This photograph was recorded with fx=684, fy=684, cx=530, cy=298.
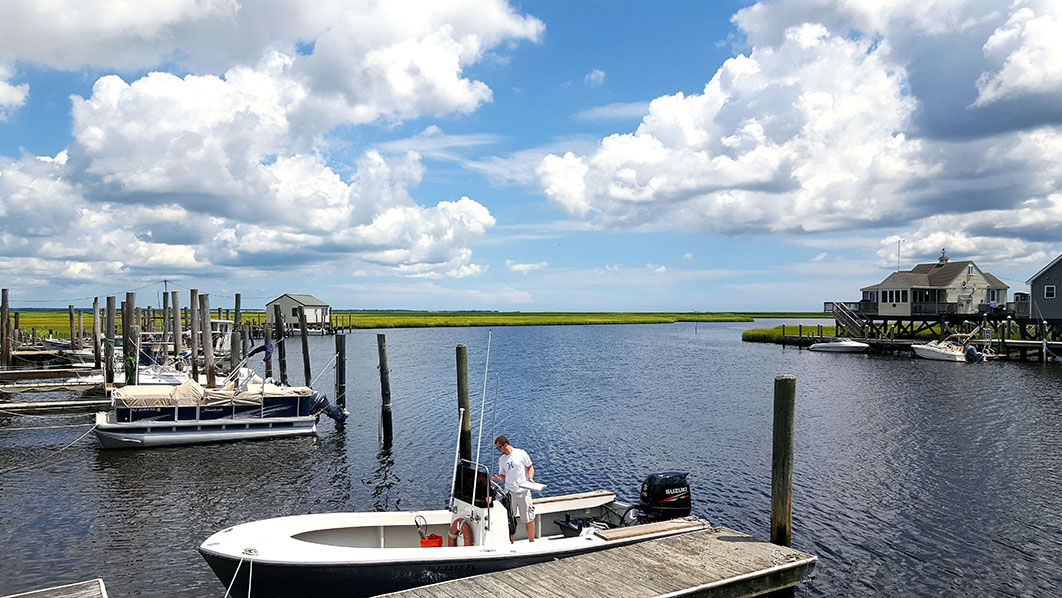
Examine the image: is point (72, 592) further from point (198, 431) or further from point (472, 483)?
point (198, 431)

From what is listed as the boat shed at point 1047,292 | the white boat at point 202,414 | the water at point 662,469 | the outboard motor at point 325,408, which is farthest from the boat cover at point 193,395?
the boat shed at point 1047,292

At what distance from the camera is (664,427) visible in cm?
3098

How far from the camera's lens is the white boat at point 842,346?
69938mm

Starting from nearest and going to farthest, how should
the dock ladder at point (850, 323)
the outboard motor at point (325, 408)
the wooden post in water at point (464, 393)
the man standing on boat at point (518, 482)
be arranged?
the man standing on boat at point (518, 482) < the wooden post in water at point (464, 393) < the outboard motor at point (325, 408) < the dock ladder at point (850, 323)

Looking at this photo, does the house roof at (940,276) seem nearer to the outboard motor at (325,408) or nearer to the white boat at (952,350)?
the white boat at (952,350)

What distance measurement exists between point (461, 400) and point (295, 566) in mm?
9514

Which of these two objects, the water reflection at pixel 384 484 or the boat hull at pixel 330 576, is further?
the water reflection at pixel 384 484

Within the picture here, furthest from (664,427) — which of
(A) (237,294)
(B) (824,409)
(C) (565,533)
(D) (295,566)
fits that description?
(A) (237,294)

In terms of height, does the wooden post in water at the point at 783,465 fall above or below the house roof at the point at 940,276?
below

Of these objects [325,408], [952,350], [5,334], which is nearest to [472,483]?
[325,408]

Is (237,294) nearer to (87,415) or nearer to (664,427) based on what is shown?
(87,415)

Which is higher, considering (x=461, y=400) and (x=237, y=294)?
(x=237, y=294)

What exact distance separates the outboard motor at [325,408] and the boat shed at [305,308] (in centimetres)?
7135

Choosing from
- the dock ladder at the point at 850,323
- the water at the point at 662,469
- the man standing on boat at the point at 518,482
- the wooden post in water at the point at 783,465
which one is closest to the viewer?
the man standing on boat at the point at 518,482
